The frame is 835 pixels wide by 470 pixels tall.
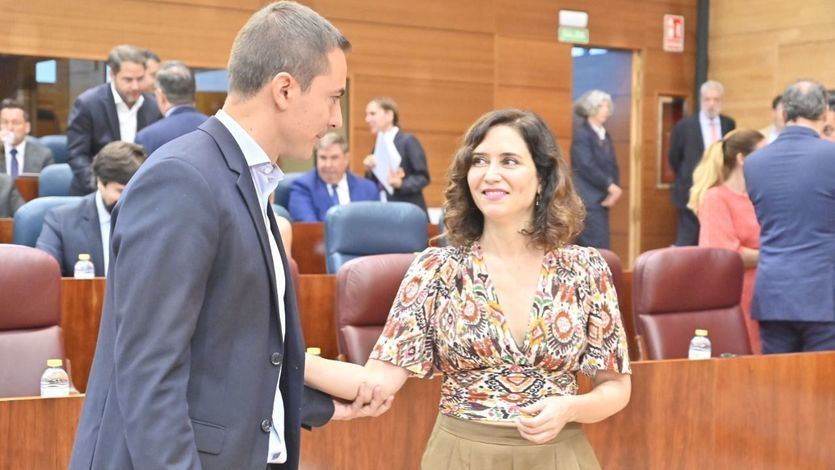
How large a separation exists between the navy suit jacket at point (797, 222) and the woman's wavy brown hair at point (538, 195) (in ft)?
6.70

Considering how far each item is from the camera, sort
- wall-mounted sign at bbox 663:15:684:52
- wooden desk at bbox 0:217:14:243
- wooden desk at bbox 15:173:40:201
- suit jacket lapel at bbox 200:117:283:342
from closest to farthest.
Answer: suit jacket lapel at bbox 200:117:283:342 → wooden desk at bbox 0:217:14:243 → wooden desk at bbox 15:173:40:201 → wall-mounted sign at bbox 663:15:684:52

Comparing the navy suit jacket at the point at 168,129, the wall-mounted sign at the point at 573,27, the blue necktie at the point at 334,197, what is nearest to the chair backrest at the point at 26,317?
the navy suit jacket at the point at 168,129

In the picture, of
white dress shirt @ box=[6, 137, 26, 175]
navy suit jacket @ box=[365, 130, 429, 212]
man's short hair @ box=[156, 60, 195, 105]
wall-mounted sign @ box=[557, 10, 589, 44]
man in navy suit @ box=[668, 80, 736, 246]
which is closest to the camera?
man's short hair @ box=[156, 60, 195, 105]

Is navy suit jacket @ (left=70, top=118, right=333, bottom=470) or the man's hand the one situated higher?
navy suit jacket @ (left=70, top=118, right=333, bottom=470)

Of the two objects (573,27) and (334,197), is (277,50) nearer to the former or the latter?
(334,197)

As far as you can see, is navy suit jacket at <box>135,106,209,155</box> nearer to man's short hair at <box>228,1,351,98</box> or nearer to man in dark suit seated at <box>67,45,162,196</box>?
man in dark suit seated at <box>67,45,162,196</box>

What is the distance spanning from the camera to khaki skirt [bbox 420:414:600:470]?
2217mm

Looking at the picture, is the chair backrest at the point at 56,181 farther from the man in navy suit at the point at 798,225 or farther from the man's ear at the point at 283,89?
the man's ear at the point at 283,89

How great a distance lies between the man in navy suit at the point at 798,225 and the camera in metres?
4.10

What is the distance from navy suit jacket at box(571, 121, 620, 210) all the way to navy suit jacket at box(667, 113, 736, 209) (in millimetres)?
875

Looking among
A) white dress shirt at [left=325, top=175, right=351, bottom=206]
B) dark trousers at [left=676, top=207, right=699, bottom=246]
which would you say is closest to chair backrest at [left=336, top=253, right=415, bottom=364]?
white dress shirt at [left=325, top=175, right=351, bottom=206]

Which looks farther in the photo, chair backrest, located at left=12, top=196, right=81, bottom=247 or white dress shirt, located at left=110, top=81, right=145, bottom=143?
white dress shirt, located at left=110, top=81, right=145, bottom=143

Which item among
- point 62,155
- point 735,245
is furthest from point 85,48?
point 735,245

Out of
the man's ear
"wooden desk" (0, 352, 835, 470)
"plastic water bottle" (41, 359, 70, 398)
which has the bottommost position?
"wooden desk" (0, 352, 835, 470)
